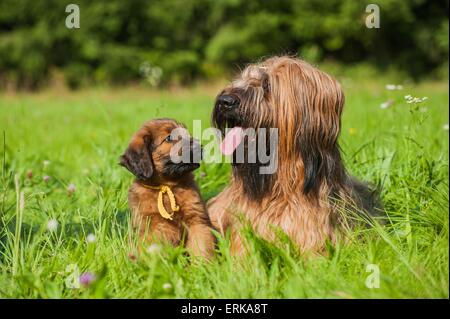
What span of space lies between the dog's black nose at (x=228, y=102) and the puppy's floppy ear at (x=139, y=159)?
62cm

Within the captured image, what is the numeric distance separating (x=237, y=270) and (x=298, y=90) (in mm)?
1193

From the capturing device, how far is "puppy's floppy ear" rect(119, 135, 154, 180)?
12.5ft

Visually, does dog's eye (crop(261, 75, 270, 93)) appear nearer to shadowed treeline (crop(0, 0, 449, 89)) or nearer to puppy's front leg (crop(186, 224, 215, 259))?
puppy's front leg (crop(186, 224, 215, 259))

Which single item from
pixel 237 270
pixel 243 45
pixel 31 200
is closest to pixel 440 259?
pixel 237 270

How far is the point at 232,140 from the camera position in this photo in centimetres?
364

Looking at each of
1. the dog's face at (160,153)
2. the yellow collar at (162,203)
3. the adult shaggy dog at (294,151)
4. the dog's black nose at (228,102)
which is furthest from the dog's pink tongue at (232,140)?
the yellow collar at (162,203)

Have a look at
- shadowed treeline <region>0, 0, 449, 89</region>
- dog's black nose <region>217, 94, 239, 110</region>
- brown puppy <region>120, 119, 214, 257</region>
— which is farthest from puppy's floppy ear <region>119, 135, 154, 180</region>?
shadowed treeline <region>0, 0, 449, 89</region>

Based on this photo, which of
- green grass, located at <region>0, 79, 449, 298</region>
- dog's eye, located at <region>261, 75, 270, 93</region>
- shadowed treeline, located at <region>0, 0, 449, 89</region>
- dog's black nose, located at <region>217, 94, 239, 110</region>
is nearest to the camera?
green grass, located at <region>0, 79, 449, 298</region>

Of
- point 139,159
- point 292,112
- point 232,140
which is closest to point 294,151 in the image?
point 292,112

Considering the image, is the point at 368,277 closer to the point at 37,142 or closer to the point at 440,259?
the point at 440,259

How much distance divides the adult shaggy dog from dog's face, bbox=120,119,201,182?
0.92 ft

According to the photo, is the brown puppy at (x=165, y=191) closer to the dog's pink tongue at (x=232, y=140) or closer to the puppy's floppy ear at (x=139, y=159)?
the puppy's floppy ear at (x=139, y=159)

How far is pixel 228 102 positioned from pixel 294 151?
505 mm

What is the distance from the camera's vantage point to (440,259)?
3059mm
